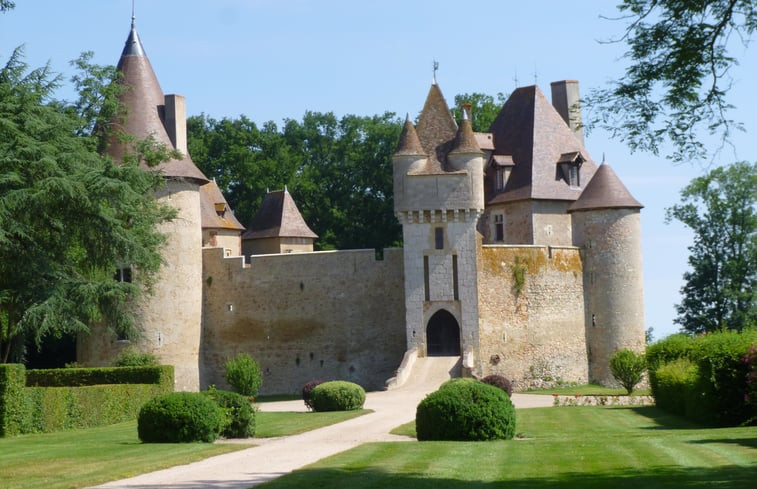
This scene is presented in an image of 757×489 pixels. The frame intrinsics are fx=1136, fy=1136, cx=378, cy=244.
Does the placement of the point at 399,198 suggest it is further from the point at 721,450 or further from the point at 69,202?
the point at 721,450

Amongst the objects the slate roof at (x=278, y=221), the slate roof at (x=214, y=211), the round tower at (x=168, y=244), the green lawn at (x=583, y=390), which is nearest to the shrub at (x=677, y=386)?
the green lawn at (x=583, y=390)

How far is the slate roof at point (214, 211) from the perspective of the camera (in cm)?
5100

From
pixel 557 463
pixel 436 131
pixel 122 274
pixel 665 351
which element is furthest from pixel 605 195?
pixel 557 463

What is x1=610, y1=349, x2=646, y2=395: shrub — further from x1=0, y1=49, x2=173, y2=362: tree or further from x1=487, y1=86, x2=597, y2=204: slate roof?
x1=0, y1=49, x2=173, y2=362: tree

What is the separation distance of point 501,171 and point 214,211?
1336 centimetres

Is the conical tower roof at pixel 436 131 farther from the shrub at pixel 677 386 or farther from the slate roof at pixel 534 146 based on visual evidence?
the shrub at pixel 677 386

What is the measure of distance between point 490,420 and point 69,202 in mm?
16124

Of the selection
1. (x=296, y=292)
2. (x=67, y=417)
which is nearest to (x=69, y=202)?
(x=67, y=417)

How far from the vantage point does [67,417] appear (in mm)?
27969

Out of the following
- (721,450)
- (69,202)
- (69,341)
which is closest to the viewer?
(721,450)

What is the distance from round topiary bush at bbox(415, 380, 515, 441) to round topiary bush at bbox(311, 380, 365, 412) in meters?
11.2

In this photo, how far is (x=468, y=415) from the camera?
21094 mm

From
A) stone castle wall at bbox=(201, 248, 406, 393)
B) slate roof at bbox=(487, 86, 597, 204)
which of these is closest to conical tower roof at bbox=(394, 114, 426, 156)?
stone castle wall at bbox=(201, 248, 406, 393)

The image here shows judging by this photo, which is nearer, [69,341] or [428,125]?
[428,125]
